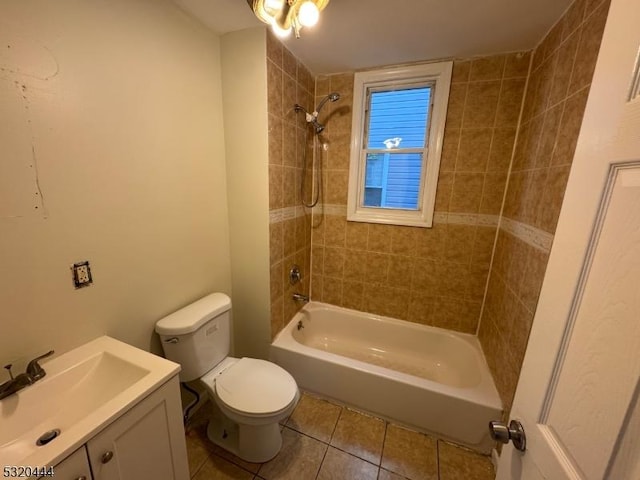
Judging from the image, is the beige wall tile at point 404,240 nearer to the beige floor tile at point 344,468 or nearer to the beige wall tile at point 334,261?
the beige wall tile at point 334,261

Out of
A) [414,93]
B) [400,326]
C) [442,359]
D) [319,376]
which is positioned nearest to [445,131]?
[414,93]

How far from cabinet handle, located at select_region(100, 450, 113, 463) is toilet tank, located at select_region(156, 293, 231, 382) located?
1.77ft

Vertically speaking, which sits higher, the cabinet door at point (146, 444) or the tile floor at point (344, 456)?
the cabinet door at point (146, 444)

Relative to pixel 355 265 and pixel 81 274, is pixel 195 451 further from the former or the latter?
pixel 355 265

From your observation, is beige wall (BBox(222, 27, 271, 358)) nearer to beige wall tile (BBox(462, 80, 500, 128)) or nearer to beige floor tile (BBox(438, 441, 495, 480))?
beige floor tile (BBox(438, 441, 495, 480))

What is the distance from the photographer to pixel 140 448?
0.85 m

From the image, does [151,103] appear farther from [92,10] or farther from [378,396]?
[378,396]

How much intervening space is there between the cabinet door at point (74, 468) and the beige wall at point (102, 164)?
456mm

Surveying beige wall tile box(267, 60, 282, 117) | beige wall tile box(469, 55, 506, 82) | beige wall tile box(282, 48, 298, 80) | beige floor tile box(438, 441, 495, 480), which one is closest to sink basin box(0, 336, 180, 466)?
beige wall tile box(267, 60, 282, 117)

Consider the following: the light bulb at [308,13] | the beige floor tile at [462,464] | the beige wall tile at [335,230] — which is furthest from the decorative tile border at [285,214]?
the beige floor tile at [462,464]

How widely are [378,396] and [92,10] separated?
7.60 feet

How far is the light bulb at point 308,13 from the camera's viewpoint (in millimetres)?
1012

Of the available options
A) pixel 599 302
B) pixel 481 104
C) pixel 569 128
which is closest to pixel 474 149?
pixel 481 104

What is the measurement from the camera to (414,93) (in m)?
1.90
